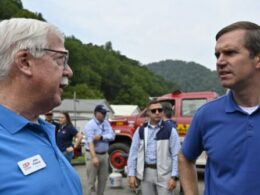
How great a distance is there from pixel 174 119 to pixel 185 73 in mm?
163701

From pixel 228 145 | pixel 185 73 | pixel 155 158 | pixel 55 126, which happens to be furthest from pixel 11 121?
pixel 185 73

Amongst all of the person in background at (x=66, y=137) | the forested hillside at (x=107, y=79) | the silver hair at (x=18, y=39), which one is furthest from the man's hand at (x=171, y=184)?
the forested hillside at (x=107, y=79)

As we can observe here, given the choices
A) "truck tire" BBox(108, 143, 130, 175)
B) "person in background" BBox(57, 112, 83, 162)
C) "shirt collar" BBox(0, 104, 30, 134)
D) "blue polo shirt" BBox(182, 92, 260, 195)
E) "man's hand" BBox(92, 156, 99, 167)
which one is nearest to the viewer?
"shirt collar" BBox(0, 104, 30, 134)

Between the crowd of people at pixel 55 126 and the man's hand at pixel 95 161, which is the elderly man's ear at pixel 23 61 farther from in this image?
the man's hand at pixel 95 161

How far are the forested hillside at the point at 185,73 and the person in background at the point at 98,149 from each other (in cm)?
13609

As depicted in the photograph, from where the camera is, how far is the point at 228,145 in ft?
8.75

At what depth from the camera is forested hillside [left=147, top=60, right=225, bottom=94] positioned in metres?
154

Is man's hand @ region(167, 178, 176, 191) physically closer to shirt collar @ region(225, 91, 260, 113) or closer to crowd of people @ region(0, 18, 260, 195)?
crowd of people @ region(0, 18, 260, 195)

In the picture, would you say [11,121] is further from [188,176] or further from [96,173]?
[96,173]

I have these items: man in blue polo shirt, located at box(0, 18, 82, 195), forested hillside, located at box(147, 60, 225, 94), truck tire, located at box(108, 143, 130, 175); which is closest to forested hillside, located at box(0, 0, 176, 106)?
forested hillside, located at box(147, 60, 225, 94)

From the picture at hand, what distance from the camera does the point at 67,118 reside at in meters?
9.77

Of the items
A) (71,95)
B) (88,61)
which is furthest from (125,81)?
(71,95)

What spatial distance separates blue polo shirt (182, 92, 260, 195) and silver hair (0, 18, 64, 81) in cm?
125

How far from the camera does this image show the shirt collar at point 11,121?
6.00ft
